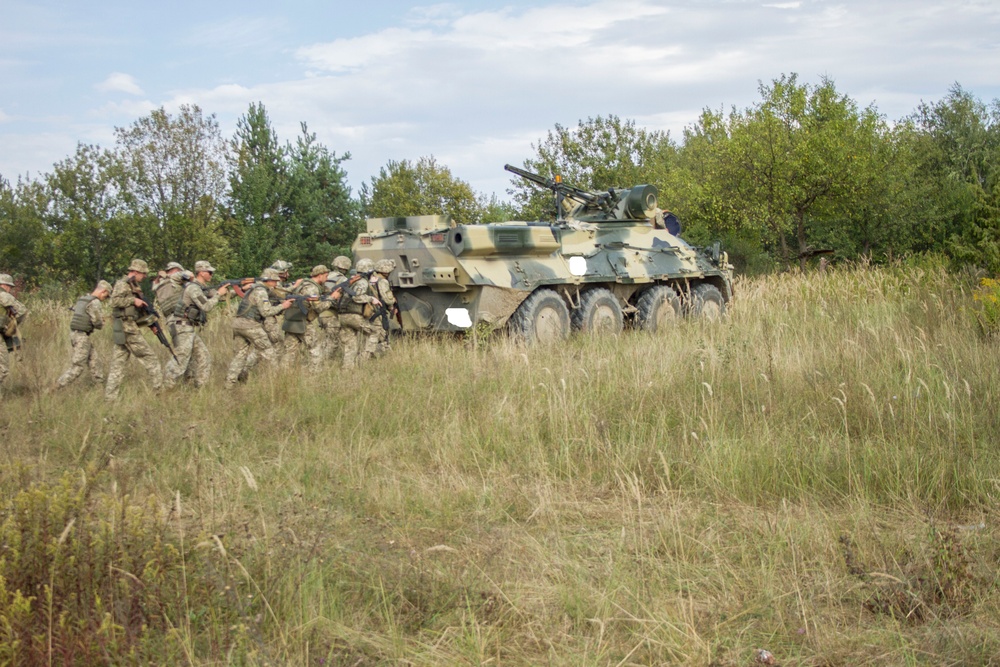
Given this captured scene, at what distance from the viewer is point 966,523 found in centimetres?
476

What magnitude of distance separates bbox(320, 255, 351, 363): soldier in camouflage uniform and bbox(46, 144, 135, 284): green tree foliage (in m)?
11.5

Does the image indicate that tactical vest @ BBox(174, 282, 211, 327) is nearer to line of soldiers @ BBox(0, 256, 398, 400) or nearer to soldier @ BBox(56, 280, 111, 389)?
line of soldiers @ BBox(0, 256, 398, 400)

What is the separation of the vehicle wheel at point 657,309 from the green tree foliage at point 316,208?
10.2 m

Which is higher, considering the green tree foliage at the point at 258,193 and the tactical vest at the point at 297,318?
the green tree foliage at the point at 258,193

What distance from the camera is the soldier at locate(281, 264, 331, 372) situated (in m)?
10.8

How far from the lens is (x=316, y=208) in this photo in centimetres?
2266

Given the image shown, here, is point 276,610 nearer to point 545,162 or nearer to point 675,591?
point 675,591

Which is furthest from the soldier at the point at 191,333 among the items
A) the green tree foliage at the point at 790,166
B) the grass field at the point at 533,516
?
the green tree foliage at the point at 790,166

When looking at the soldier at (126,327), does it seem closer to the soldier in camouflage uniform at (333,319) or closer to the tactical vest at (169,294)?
the tactical vest at (169,294)

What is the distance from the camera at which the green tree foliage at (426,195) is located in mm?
27391

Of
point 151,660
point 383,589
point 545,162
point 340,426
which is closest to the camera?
point 151,660

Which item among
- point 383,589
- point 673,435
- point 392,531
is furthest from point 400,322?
point 383,589

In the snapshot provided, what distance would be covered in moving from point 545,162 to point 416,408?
65.1 ft

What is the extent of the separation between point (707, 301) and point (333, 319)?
6479mm
